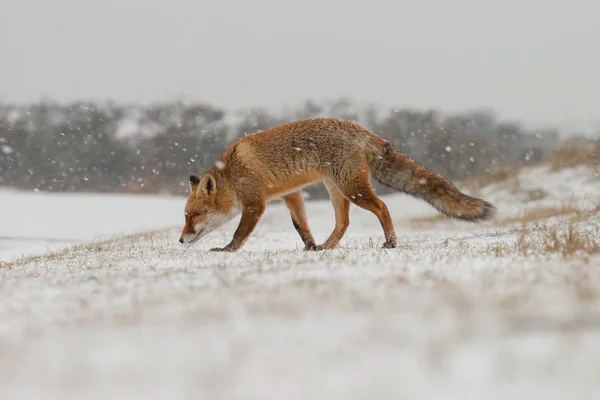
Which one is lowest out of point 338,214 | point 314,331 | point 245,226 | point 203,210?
point 314,331

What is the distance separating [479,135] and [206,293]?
1688 inches

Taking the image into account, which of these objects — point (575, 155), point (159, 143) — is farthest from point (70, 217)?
point (575, 155)

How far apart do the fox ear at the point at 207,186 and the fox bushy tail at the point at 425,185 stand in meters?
2.47

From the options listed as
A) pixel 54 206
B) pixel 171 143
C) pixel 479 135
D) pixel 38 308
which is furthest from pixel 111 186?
pixel 38 308

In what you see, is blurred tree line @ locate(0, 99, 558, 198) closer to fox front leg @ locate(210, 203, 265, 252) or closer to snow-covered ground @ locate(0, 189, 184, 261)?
snow-covered ground @ locate(0, 189, 184, 261)

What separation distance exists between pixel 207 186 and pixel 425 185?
3.33 meters

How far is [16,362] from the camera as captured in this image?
258 centimetres

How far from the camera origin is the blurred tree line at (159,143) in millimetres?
37250

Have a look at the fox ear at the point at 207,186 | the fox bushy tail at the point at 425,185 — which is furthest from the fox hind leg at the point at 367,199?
the fox ear at the point at 207,186

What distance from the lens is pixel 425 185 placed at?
8102mm

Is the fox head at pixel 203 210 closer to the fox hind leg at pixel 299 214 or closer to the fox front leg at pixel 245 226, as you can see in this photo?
the fox front leg at pixel 245 226

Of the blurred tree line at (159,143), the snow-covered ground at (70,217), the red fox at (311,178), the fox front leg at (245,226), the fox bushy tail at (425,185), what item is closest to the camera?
the fox bushy tail at (425,185)

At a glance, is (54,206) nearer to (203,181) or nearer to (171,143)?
(171,143)

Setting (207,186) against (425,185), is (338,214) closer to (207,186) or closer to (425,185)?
(425,185)
